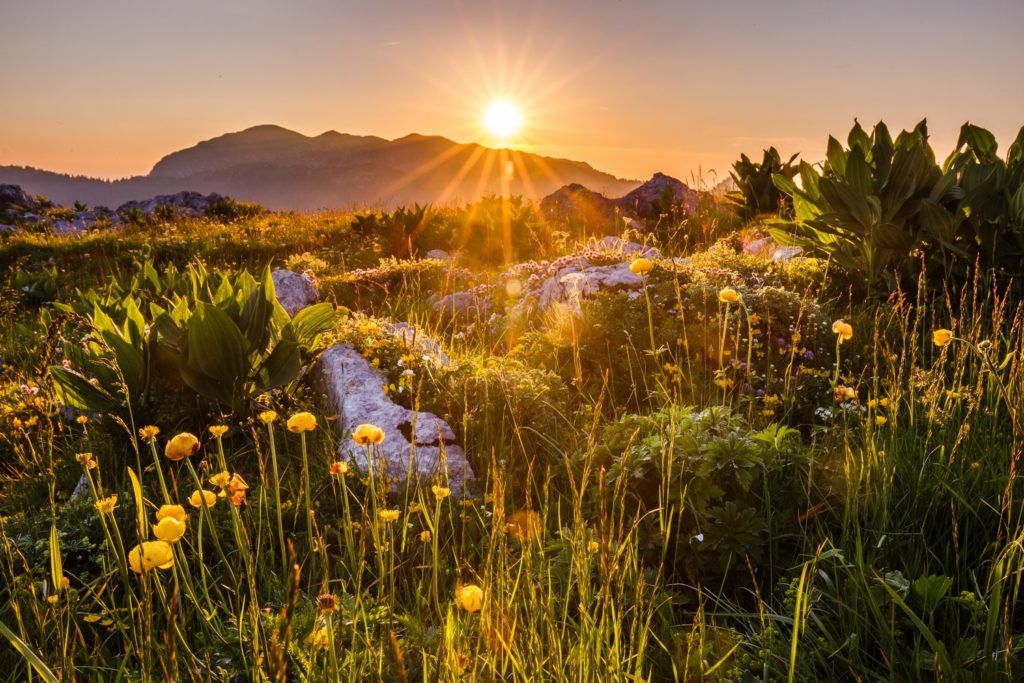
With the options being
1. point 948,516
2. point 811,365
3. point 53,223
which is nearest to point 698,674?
point 948,516

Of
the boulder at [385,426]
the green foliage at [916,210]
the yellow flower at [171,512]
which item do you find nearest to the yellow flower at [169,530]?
the yellow flower at [171,512]

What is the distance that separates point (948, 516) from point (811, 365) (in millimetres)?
2115

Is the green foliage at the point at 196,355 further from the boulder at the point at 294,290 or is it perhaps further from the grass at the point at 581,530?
the boulder at the point at 294,290

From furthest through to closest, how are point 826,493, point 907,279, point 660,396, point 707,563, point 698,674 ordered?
point 907,279, point 660,396, point 826,493, point 707,563, point 698,674

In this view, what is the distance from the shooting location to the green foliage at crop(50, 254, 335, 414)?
3.50 m

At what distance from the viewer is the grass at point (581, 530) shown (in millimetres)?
1541

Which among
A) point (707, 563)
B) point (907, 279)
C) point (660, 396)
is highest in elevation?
point (907, 279)

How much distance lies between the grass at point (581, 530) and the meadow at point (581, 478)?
0.07ft

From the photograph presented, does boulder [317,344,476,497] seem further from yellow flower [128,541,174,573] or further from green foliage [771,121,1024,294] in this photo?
green foliage [771,121,1024,294]

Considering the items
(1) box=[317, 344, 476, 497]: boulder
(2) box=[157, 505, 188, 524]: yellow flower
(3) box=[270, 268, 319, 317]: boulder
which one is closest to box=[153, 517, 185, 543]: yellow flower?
(2) box=[157, 505, 188, 524]: yellow flower

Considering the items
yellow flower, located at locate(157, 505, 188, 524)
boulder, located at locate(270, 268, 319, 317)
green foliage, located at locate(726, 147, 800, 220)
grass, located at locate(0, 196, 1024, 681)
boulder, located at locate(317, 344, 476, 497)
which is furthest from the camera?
green foliage, located at locate(726, 147, 800, 220)

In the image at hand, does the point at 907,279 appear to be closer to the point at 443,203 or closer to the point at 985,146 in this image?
the point at 985,146

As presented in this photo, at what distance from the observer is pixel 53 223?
20.2 metres

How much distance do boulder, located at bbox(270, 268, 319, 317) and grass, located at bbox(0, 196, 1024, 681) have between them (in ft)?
9.35
